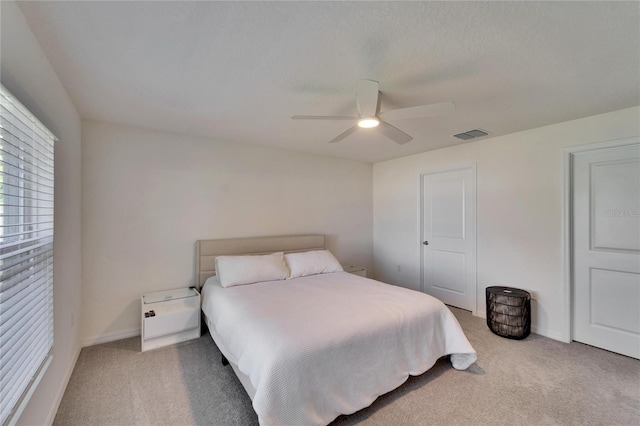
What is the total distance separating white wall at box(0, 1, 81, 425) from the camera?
129 cm

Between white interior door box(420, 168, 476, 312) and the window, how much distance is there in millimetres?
4183

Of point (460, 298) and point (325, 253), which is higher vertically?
point (325, 253)

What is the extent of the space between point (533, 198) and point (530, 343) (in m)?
1.57

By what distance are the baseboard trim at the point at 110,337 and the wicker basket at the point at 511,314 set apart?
3951 millimetres

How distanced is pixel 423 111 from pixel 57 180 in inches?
104

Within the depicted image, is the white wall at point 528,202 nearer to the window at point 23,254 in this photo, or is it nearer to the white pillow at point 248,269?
the white pillow at point 248,269

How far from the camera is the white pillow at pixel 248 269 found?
2935 millimetres

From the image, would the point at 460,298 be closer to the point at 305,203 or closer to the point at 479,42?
the point at 305,203

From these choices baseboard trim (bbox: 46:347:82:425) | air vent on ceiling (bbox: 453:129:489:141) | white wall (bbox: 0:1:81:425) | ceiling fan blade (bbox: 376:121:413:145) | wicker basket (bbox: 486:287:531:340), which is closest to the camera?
white wall (bbox: 0:1:81:425)

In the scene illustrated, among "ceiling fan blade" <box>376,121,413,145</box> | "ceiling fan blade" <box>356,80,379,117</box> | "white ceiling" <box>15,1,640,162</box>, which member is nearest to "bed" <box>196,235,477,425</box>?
"ceiling fan blade" <box>376,121,413,145</box>

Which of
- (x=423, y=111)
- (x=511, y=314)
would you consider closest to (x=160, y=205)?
(x=423, y=111)

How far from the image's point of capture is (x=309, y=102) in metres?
2.36

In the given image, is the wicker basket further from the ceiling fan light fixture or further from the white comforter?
the ceiling fan light fixture

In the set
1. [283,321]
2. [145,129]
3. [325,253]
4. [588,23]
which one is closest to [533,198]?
[588,23]
